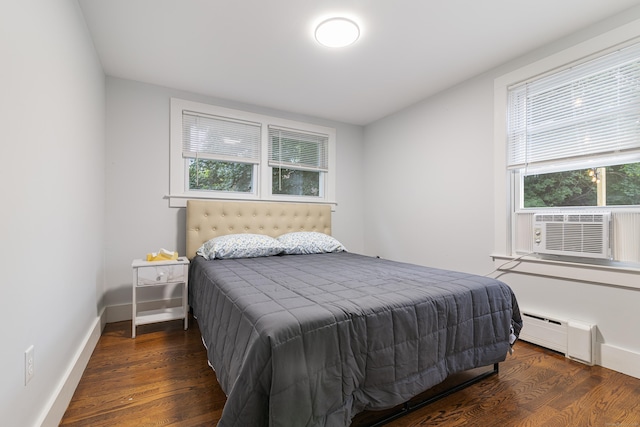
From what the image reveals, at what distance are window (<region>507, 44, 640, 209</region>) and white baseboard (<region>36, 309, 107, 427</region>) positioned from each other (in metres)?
3.29

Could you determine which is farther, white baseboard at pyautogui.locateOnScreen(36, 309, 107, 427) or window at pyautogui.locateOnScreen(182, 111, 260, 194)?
window at pyautogui.locateOnScreen(182, 111, 260, 194)

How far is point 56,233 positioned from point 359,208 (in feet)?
11.1

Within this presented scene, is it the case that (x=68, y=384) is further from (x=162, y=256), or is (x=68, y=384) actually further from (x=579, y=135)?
(x=579, y=135)

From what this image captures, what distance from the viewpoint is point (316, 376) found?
1.12m

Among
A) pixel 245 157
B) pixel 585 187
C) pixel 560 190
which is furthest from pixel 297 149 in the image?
pixel 585 187

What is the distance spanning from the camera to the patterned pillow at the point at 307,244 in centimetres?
304

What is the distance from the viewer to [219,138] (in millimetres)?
3256

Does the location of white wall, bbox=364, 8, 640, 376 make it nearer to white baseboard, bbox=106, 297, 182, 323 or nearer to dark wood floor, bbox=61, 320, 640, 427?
dark wood floor, bbox=61, 320, 640, 427

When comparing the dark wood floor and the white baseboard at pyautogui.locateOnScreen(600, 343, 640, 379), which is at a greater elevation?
the white baseboard at pyautogui.locateOnScreen(600, 343, 640, 379)

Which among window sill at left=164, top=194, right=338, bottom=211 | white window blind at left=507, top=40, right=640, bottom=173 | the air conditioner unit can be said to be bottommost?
the air conditioner unit

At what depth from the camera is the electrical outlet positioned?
3.55 feet

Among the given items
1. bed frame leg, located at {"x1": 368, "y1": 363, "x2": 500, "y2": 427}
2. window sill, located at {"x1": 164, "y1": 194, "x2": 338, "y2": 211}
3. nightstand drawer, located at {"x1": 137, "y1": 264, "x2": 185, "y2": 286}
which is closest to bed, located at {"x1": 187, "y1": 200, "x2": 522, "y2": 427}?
bed frame leg, located at {"x1": 368, "y1": 363, "x2": 500, "y2": 427}

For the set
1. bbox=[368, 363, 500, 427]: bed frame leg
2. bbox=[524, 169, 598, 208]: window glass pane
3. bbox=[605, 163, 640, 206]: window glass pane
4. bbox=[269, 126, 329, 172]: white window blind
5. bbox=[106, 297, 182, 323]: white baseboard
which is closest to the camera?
bbox=[368, 363, 500, 427]: bed frame leg

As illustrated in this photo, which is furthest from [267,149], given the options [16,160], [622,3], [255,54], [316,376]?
[622,3]
